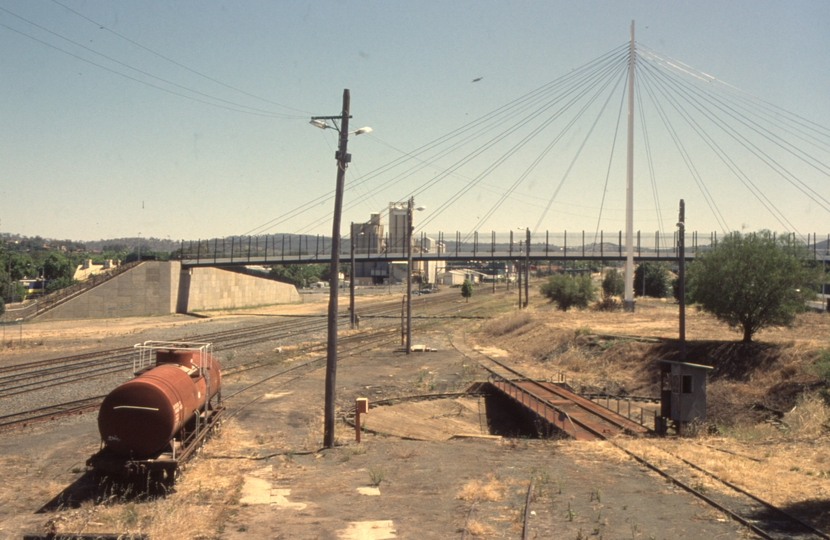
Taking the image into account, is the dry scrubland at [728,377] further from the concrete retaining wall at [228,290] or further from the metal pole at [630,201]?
the concrete retaining wall at [228,290]

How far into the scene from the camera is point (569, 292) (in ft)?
228

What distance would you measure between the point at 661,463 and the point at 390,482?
705 cm

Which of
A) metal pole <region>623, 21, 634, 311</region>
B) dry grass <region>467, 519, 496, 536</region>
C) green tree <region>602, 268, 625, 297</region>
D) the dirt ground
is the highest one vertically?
metal pole <region>623, 21, 634, 311</region>

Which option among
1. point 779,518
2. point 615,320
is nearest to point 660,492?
point 779,518

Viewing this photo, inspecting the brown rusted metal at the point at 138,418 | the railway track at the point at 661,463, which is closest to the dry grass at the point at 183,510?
the brown rusted metal at the point at 138,418

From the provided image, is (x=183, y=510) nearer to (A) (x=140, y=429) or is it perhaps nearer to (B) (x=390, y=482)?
(A) (x=140, y=429)

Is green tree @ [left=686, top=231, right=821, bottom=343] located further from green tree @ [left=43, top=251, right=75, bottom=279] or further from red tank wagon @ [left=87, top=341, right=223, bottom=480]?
green tree @ [left=43, top=251, right=75, bottom=279]

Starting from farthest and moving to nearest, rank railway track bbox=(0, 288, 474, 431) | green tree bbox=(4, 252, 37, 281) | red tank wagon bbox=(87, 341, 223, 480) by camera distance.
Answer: green tree bbox=(4, 252, 37, 281) < railway track bbox=(0, 288, 474, 431) < red tank wagon bbox=(87, 341, 223, 480)

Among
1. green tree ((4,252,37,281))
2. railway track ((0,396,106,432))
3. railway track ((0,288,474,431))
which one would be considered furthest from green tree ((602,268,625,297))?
green tree ((4,252,37,281))

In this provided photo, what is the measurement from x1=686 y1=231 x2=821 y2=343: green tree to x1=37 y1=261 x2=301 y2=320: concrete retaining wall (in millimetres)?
55279

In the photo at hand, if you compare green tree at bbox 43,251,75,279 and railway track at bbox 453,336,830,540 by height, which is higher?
green tree at bbox 43,251,75,279

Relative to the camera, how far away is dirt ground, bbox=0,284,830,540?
1205 cm

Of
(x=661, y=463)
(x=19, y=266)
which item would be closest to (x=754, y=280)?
(x=661, y=463)

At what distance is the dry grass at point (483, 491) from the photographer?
45.4 feet
